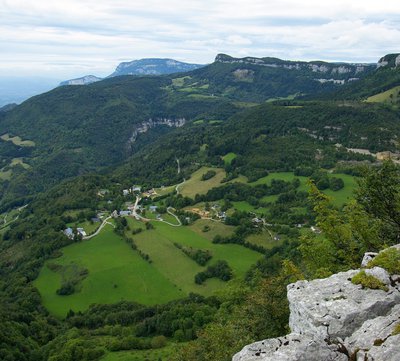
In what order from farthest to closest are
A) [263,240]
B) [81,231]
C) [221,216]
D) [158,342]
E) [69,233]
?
[69,233]
[81,231]
[221,216]
[263,240]
[158,342]

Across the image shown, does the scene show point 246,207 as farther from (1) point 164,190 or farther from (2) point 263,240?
(1) point 164,190

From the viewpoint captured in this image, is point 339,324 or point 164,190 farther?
point 164,190

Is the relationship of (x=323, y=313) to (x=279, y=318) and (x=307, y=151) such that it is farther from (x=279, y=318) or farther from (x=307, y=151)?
(x=307, y=151)

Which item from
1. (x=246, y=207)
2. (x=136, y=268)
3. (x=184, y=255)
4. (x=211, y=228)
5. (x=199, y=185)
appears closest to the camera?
(x=136, y=268)

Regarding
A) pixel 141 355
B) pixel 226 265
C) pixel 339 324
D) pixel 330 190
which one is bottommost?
pixel 141 355

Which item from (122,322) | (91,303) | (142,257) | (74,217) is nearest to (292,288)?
(122,322)

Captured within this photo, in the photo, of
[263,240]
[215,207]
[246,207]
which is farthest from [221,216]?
[263,240]

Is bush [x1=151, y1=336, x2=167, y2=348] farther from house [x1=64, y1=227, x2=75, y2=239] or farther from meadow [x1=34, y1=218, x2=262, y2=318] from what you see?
house [x1=64, y1=227, x2=75, y2=239]

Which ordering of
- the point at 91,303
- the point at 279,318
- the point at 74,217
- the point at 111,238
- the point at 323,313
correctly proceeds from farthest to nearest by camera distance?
the point at 74,217 → the point at 111,238 → the point at 91,303 → the point at 279,318 → the point at 323,313
